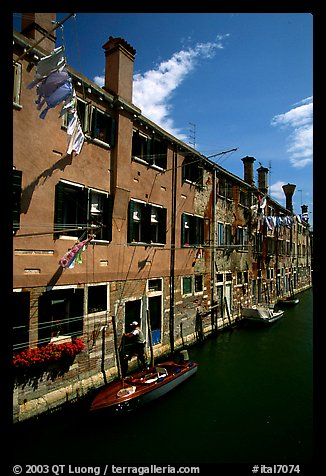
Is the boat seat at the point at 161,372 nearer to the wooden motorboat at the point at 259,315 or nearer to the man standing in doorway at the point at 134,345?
the man standing in doorway at the point at 134,345

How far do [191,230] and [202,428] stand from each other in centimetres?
927

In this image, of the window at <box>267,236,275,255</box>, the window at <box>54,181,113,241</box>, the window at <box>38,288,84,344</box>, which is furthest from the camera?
the window at <box>267,236,275,255</box>

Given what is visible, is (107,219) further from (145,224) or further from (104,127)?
(104,127)

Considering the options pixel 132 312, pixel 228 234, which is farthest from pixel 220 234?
pixel 132 312

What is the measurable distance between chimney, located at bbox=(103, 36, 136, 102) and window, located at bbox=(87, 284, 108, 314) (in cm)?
685

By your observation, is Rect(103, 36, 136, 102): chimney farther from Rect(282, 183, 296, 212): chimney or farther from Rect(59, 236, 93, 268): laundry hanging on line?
Rect(282, 183, 296, 212): chimney

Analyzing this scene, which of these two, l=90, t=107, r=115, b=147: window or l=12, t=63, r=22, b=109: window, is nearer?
l=12, t=63, r=22, b=109: window

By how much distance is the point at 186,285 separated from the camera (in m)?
14.5

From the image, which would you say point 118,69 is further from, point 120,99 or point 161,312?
point 161,312

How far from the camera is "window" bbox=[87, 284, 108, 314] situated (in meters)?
9.43

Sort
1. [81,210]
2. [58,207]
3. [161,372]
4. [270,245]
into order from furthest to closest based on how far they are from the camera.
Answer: [270,245] → [161,372] → [81,210] → [58,207]

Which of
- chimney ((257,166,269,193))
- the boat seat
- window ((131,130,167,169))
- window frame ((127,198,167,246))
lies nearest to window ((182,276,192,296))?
window frame ((127,198,167,246))

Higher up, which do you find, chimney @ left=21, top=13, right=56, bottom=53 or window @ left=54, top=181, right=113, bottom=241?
chimney @ left=21, top=13, right=56, bottom=53

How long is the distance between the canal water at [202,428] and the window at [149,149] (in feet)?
28.1
